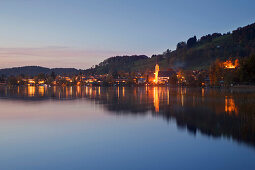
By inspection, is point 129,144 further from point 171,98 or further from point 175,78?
point 175,78

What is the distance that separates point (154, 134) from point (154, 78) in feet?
538

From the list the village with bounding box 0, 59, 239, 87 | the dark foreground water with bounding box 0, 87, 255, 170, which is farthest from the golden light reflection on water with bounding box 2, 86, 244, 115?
the village with bounding box 0, 59, 239, 87

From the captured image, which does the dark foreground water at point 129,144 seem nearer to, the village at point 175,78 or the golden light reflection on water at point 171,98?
the golden light reflection on water at point 171,98

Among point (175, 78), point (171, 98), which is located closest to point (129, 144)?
point (171, 98)

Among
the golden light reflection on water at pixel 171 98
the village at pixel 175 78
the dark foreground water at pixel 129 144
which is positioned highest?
the village at pixel 175 78

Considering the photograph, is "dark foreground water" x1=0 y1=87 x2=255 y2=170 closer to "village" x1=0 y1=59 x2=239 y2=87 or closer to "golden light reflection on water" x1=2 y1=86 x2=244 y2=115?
"golden light reflection on water" x1=2 y1=86 x2=244 y2=115

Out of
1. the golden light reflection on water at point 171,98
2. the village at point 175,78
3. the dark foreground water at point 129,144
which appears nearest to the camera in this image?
the dark foreground water at point 129,144

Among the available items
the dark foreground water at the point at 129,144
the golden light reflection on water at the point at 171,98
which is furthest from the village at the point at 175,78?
the dark foreground water at the point at 129,144

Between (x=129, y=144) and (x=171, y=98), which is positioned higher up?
(x=171, y=98)

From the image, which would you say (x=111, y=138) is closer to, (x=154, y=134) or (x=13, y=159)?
(x=154, y=134)

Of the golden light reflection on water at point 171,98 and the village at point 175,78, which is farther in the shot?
the village at point 175,78

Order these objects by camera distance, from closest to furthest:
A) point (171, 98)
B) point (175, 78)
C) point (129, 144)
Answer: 1. point (129, 144)
2. point (171, 98)
3. point (175, 78)

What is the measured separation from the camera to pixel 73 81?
187 meters

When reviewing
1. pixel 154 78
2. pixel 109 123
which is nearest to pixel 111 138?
pixel 109 123
